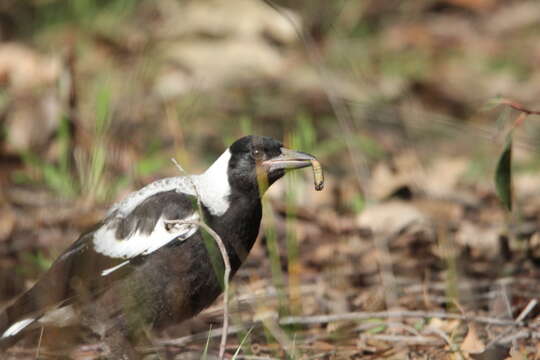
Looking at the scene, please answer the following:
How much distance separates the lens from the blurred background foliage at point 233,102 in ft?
17.0

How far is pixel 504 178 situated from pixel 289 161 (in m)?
0.92

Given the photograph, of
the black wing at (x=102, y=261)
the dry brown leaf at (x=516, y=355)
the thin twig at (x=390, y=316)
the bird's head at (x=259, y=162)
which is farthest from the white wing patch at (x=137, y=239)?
the dry brown leaf at (x=516, y=355)

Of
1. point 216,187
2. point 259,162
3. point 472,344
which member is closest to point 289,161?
point 259,162

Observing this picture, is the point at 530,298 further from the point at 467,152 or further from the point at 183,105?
the point at 183,105

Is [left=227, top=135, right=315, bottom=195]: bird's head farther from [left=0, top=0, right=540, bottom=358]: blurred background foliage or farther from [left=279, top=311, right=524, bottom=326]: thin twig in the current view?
[left=279, top=311, right=524, bottom=326]: thin twig

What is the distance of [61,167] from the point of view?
546 cm

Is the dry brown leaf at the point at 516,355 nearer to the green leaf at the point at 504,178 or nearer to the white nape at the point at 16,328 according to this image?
the green leaf at the point at 504,178

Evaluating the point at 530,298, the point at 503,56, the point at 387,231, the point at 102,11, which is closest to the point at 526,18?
the point at 503,56

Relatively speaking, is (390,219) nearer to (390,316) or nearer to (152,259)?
(390,316)

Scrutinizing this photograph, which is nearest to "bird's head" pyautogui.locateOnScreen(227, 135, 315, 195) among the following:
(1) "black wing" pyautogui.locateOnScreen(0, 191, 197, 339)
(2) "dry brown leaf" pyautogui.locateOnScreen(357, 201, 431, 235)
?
(1) "black wing" pyautogui.locateOnScreen(0, 191, 197, 339)

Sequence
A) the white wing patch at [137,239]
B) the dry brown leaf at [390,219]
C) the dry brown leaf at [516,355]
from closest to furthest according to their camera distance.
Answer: the dry brown leaf at [516,355] → the white wing patch at [137,239] → the dry brown leaf at [390,219]

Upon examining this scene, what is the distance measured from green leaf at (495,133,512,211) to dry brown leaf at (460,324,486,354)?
505 millimetres

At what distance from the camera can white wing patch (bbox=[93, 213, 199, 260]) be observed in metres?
3.67

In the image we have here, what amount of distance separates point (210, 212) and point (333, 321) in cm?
71
